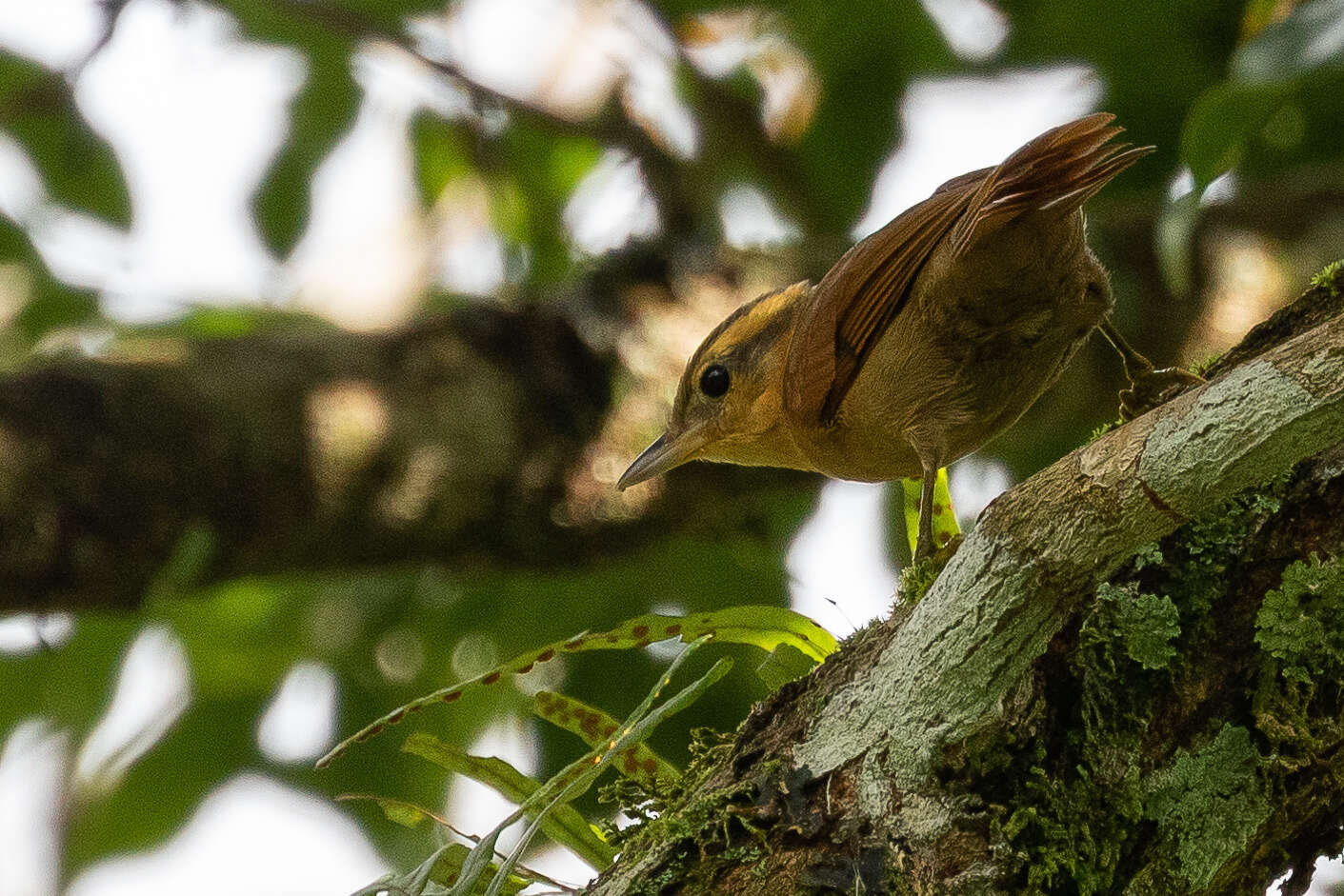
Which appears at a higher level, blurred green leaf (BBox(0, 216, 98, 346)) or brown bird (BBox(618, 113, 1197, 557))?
blurred green leaf (BBox(0, 216, 98, 346))

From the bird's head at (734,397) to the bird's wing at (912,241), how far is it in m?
0.27

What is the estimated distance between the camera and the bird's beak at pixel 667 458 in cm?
354

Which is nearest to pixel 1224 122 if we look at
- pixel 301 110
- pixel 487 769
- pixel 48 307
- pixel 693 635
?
pixel 693 635

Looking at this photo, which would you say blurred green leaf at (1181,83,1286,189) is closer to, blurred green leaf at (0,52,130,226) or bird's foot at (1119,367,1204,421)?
bird's foot at (1119,367,1204,421)

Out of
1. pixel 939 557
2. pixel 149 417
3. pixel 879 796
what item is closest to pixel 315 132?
pixel 149 417

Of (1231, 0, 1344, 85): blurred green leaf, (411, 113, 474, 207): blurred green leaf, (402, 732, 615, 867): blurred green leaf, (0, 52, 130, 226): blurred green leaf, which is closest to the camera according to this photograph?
(402, 732, 615, 867): blurred green leaf

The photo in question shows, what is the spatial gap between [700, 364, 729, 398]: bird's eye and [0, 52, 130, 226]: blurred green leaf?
2.40 m

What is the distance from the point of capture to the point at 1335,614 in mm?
1726

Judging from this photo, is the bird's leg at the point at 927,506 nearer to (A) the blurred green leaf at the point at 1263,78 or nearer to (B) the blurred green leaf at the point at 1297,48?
(A) the blurred green leaf at the point at 1263,78

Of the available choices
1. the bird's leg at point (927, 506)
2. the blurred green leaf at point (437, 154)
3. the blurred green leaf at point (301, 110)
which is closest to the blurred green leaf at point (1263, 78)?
the bird's leg at point (927, 506)

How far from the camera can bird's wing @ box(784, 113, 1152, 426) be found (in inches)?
93.1

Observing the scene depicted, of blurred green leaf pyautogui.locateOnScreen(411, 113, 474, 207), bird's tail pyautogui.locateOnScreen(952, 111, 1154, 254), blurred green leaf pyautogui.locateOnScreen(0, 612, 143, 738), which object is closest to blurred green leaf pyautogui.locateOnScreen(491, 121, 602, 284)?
blurred green leaf pyautogui.locateOnScreen(411, 113, 474, 207)

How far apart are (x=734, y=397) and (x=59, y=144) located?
2.91 meters

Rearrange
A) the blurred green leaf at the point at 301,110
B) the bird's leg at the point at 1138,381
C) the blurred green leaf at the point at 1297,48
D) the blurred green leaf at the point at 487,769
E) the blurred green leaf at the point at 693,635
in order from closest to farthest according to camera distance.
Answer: the blurred green leaf at the point at 693,635
the blurred green leaf at the point at 487,769
the bird's leg at the point at 1138,381
the blurred green leaf at the point at 1297,48
the blurred green leaf at the point at 301,110
